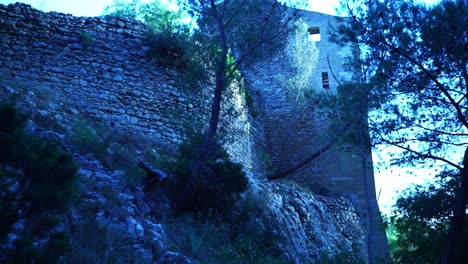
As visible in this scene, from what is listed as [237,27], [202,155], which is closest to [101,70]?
[237,27]

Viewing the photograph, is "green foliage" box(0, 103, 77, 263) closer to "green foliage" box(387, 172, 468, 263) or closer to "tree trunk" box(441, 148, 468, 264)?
"tree trunk" box(441, 148, 468, 264)

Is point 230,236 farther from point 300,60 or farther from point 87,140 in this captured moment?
point 300,60

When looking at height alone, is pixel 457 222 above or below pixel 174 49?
below

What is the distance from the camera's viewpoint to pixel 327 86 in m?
14.0

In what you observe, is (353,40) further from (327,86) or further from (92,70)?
(327,86)

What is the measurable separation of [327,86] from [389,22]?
7.49 metres

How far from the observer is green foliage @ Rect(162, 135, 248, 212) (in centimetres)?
637

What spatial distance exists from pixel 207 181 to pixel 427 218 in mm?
3102

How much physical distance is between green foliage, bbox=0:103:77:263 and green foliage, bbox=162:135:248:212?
3.50m

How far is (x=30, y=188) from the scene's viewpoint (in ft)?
8.82

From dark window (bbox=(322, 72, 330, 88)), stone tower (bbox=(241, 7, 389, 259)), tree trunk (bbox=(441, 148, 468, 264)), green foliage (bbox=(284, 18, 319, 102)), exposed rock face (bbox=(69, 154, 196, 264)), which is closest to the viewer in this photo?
exposed rock face (bbox=(69, 154, 196, 264))

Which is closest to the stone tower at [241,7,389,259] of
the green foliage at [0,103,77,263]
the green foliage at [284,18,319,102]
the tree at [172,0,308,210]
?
the green foliage at [284,18,319,102]

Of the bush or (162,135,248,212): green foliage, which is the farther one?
the bush

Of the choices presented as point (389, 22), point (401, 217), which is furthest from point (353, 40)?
point (401, 217)
